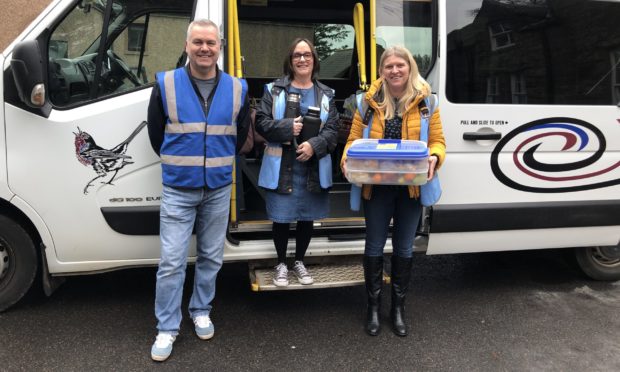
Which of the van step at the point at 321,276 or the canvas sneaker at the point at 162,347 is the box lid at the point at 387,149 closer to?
the van step at the point at 321,276

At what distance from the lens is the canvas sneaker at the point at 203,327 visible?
3.00 m

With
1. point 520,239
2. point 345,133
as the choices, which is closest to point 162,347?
point 345,133

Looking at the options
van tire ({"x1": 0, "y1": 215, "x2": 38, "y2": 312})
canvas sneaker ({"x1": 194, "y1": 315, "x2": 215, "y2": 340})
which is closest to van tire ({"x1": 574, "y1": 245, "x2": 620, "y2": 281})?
canvas sneaker ({"x1": 194, "y1": 315, "x2": 215, "y2": 340})

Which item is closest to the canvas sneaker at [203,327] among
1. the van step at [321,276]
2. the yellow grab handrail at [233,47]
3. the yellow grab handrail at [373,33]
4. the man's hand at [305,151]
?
the van step at [321,276]

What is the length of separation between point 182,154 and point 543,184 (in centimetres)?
227

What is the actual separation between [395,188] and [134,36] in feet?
5.52

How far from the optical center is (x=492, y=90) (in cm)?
324

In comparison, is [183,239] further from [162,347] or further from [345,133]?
[345,133]

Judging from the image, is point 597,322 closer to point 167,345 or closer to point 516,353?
point 516,353

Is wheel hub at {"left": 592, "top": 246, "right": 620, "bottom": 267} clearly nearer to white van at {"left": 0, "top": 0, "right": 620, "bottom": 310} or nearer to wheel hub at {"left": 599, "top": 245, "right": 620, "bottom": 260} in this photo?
wheel hub at {"left": 599, "top": 245, "right": 620, "bottom": 260}

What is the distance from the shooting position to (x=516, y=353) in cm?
300

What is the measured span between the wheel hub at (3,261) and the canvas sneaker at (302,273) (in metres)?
1.70

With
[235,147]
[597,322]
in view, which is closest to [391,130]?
[235,147]

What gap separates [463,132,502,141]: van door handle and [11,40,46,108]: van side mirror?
238cm
